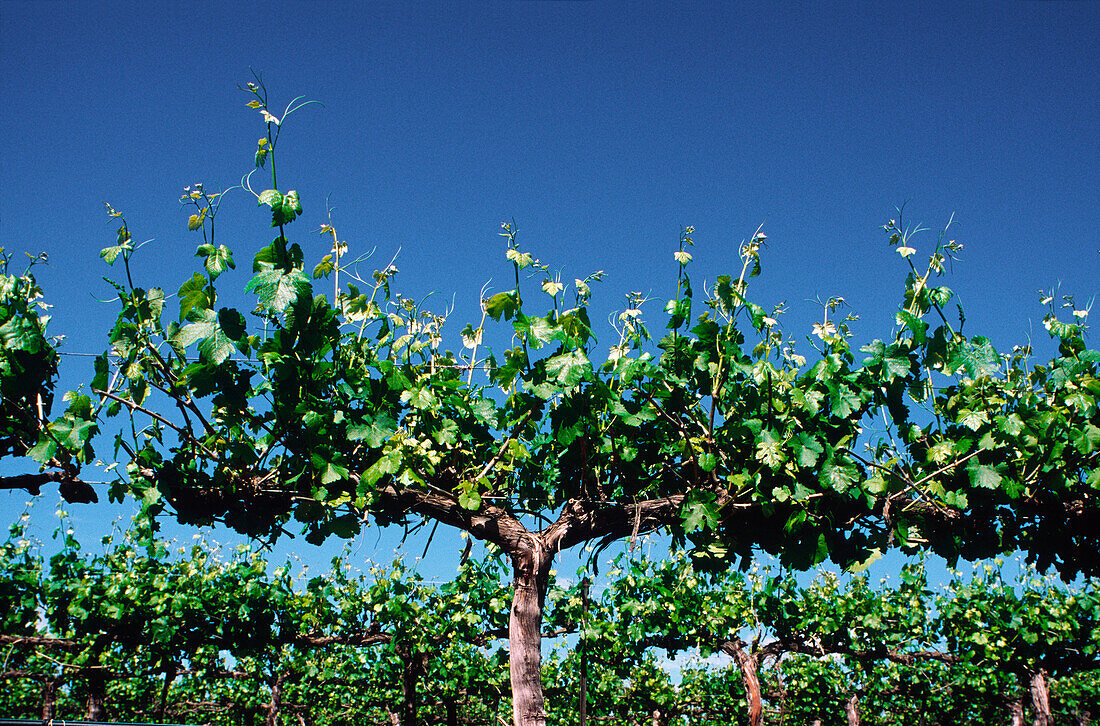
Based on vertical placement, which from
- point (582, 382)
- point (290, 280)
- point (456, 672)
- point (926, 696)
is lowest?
point (926, 696)

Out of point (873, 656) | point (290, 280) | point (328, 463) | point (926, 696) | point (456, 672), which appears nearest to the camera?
point (290, 280)

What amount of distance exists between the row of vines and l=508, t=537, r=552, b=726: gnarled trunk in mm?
6108

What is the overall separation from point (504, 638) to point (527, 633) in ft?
24.5

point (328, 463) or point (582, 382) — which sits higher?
point (582, 382)

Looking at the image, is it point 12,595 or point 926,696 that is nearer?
point 12,595

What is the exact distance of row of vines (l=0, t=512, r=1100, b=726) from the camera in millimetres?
10250

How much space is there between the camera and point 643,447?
3689 millimetres

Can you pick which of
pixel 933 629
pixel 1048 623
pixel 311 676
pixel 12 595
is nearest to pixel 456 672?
pixel 311 676

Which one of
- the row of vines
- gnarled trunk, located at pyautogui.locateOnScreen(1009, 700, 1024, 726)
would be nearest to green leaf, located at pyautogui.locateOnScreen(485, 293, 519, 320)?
the row of vines

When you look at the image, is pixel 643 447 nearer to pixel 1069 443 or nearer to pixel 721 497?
pixel 721 497

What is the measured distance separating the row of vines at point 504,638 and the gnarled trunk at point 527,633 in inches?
240

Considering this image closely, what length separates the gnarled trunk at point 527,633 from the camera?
3.07 meters

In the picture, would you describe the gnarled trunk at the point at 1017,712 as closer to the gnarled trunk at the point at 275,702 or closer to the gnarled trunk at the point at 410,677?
the gnarled trunk at the point at 410,677

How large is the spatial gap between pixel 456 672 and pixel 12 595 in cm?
693
